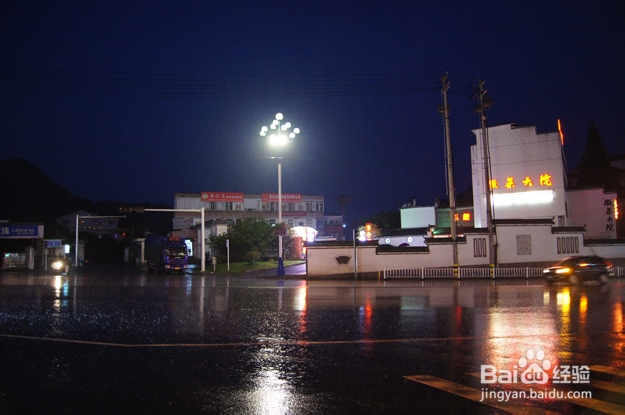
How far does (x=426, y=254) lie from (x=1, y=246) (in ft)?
192

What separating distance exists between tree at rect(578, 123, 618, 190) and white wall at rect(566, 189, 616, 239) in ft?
38.9

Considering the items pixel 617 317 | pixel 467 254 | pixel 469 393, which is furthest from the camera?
pixel 467 254

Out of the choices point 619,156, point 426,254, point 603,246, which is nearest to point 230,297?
point 426,254

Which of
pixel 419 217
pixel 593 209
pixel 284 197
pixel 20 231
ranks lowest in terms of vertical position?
pixel 20 231

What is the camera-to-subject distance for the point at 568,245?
35750 millimetres

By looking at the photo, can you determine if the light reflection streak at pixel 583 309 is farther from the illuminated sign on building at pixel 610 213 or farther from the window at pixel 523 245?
the illuminated sign on building at pixel 610 213

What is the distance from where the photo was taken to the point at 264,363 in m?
8.91

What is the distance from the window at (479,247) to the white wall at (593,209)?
15.5 metres

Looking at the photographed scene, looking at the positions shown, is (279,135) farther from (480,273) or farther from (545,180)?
(545,180)

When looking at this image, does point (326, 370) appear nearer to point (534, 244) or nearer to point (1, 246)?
point (534, 244)

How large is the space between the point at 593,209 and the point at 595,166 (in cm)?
1437

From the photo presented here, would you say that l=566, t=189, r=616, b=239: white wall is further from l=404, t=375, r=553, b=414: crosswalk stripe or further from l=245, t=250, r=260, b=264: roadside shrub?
l=404, t=375, r=553, b=414: crosswalk stripe

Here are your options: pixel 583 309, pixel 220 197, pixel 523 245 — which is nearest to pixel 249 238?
pixel 523 245

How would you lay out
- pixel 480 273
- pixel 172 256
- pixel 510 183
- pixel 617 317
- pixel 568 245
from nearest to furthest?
1. pixel 617 317
2. pixel 480 273
3. pixel 568 245
4. pixel 172 256
5. pixel 510 183
